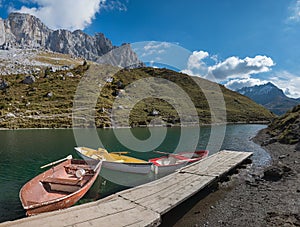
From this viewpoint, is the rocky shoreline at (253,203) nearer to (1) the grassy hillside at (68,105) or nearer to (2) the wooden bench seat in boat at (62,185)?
(2) the wooden bench seat in boat at (62,185)

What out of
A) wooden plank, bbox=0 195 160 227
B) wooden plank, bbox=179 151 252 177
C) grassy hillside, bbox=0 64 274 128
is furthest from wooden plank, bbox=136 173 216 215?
grassy hillside, bbox=0 64 274 128

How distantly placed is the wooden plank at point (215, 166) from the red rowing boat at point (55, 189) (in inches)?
315

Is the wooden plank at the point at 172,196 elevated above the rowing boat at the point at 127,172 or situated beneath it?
Result: elevated above

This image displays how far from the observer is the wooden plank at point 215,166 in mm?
17047

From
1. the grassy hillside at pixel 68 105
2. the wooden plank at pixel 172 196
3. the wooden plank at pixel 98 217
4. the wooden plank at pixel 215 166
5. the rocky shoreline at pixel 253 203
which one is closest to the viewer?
the wooden plank at pixel 98 217

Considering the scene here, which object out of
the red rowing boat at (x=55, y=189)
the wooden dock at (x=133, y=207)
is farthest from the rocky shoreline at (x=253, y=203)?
the red rowing boat at (x=55, y=189)

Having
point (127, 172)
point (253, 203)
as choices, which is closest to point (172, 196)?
point (253, 203)

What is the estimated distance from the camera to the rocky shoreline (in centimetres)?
1078

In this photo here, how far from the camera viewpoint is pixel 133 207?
→ 9742 millimetres

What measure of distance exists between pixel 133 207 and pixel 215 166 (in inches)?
463

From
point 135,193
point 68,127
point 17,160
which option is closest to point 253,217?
point 135,193

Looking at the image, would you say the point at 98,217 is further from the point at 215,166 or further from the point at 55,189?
the point at 215,166

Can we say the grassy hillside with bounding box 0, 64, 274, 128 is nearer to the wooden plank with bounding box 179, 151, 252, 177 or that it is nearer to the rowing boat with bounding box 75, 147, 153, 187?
the rowing boat with bounding box 75, 147, 153, 187

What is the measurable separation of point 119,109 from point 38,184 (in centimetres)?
9108
